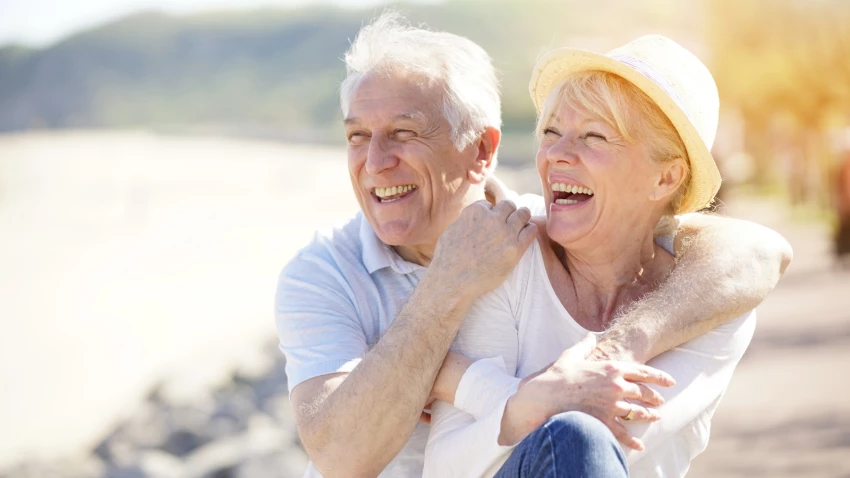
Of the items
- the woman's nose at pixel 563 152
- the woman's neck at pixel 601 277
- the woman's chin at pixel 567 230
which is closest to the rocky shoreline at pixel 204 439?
the woman's neck at pixel 601 277

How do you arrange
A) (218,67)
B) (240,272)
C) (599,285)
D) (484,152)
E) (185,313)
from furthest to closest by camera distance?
(218,67) < (240,272) < (185,313) < (484,152) < (599,285)

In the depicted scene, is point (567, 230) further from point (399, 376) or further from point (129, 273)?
point (129, 273)

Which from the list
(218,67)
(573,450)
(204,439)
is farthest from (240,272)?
(218,67)

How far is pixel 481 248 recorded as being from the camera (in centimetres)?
266

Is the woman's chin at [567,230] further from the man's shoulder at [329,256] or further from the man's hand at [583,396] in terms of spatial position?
the man's shoulder at [329,256]

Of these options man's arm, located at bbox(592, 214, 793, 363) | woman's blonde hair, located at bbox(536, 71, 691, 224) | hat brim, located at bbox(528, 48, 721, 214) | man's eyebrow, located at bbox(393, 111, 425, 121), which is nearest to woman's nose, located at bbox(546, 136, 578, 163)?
woman's blonde hair, located at bbox(536, 71, 691, 224)

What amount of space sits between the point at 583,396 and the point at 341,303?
2.85ft

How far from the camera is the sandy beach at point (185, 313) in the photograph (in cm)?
734

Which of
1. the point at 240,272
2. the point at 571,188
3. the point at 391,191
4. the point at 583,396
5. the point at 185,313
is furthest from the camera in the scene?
the point at 240,272

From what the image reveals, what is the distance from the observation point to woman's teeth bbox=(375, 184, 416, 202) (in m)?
3.11

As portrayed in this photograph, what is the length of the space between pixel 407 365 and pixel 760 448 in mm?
4746

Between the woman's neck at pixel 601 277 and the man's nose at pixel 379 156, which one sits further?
the man's nose at pixel 379 156

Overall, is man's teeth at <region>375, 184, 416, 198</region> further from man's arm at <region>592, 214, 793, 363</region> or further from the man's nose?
man's arm at <region>592, 214, 793, 363</region>

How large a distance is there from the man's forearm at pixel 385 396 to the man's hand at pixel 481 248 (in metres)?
0.06
